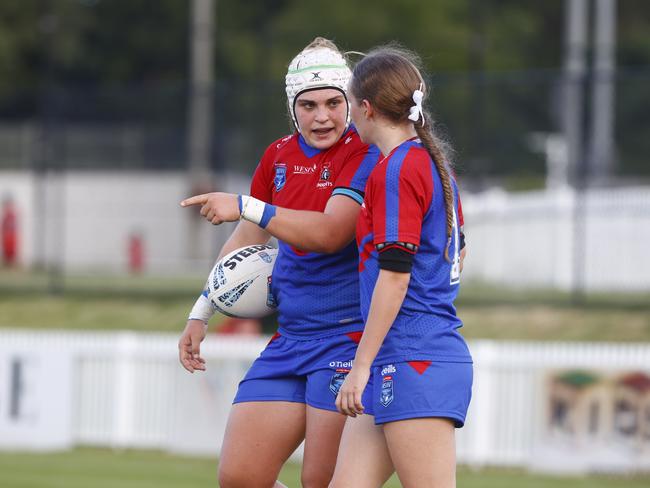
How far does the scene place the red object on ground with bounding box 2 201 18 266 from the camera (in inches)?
1010

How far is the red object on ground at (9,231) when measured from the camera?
25658mm

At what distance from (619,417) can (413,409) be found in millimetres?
6836

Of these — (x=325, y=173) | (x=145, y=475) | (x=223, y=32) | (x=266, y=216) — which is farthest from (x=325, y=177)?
(x=223, y=32)

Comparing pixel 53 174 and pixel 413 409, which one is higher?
pixel 53 174

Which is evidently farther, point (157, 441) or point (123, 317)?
point (123, 317)

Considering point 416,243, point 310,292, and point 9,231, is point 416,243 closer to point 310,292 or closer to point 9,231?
point 310,292

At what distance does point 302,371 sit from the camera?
5047mm

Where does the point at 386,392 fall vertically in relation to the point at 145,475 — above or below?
above

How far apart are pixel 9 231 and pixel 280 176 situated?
21758 millimetres

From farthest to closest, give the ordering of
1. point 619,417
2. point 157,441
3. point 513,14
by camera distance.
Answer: point 513,14 < point 157,441 < point 619,417

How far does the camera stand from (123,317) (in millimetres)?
17453

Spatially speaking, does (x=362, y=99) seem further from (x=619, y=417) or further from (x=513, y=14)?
(x=513, y=14)

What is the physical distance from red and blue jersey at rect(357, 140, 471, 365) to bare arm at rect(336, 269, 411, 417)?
9 centimetres

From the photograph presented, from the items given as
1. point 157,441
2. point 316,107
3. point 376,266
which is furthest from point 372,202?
point 157,441
